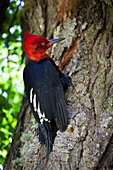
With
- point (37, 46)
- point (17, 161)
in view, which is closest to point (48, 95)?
point (37, 46)

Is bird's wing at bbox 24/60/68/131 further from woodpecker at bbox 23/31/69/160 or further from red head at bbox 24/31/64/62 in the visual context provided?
red head at bbox 24/31/64/62

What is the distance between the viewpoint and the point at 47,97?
7.22 ft

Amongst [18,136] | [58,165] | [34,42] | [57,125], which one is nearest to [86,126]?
[57,125]

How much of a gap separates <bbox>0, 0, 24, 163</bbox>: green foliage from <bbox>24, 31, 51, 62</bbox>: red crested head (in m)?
0.64

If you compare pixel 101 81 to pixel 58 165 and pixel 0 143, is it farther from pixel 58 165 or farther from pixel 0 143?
pixel 0 143

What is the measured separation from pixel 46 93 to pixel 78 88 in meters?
0.34

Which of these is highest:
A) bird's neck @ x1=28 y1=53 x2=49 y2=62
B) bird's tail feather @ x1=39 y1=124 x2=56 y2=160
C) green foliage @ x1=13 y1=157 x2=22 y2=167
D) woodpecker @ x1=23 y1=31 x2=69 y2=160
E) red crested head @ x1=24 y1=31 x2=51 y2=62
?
red crested head @ x1=24 y1=31 x2=51 y2=62

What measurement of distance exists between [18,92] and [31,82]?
2.38 metres

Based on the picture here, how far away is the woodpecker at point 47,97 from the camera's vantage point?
210 centimetres

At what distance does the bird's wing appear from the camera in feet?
6.91

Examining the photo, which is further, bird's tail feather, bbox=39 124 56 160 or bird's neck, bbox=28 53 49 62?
bird's neck, bbox=28 53 49 62

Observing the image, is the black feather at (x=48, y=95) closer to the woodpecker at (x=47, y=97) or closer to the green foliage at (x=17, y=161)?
the woodpecker at (x=47, y=97)

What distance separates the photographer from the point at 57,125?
2061 mm

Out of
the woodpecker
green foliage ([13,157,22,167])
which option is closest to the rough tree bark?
green foliage ([13,157,22,167])
